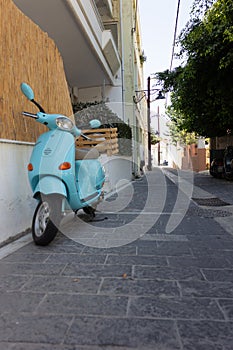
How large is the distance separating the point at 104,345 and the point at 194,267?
132cm

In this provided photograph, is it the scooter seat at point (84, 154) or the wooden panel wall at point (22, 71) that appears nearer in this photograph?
the wooden panel wall at point (22, 71)

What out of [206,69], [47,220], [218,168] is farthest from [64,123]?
[218,168]

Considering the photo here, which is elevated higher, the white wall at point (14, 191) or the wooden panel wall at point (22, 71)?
the wooden panel wall at point (22, 71)

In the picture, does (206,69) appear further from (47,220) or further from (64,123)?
(47,220)

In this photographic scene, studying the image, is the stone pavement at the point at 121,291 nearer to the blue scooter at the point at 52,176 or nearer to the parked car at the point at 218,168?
the blue scooter at the point at 52,176

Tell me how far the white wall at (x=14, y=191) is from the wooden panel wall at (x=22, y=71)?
0.55 feet

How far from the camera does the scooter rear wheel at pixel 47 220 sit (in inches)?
122

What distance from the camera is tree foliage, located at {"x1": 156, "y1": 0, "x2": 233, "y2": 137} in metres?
7.13

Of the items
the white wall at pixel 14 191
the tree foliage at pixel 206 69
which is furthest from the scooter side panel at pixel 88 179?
the tree foliage at pixel 206 69

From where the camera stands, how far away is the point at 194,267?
2639 mm

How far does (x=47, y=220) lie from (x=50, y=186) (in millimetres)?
363

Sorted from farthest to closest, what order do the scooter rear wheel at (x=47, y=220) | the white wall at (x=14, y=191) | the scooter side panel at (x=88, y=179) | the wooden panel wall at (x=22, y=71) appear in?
the scooter side panel at (x=88, y=179) < the wooden panel wall at (x=22, y=71) < the white wall at (x=14, y=191) < the scooter rear wheel at (x=47, y=220)

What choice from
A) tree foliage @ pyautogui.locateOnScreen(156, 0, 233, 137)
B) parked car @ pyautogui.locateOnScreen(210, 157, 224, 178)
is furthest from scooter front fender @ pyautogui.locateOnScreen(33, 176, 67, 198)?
parked car @ pyautogui.locateOnScreen(210, 157, 224, 178)

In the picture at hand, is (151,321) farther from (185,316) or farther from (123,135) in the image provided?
(123,135)
